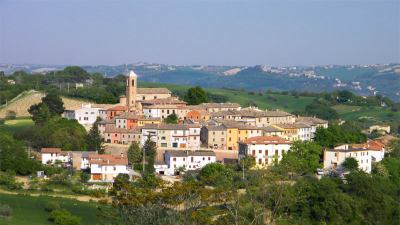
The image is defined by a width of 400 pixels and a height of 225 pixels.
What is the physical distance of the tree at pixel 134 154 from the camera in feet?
88.3

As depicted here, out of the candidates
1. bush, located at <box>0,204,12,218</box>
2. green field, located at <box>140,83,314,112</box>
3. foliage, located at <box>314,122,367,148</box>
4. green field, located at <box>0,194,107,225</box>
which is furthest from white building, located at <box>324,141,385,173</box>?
green field, located at <box>140,83,314,112</box>

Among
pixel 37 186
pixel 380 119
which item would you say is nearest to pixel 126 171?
pixel 37 186

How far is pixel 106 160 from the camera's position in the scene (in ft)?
85.3

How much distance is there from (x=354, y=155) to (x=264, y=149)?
339 cm

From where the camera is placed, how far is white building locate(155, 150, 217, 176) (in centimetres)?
2650

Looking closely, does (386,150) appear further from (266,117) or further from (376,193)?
(376,193)

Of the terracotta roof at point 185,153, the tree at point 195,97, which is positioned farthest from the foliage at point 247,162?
the tree at point 195,97

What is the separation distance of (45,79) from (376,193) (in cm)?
3369

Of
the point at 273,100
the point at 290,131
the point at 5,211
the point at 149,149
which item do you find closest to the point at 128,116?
the point at 149,149

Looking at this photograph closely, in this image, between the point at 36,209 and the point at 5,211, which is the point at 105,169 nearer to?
the point at 36,209

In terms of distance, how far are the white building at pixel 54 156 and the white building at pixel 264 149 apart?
254 inches

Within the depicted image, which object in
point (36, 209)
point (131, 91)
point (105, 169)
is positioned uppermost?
point (131, 91)

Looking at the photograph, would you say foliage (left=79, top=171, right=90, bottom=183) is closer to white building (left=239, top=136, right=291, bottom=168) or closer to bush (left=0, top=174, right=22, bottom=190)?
bush (left=0, top=174, right=22, bottom=190)

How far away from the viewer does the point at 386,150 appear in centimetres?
3072
